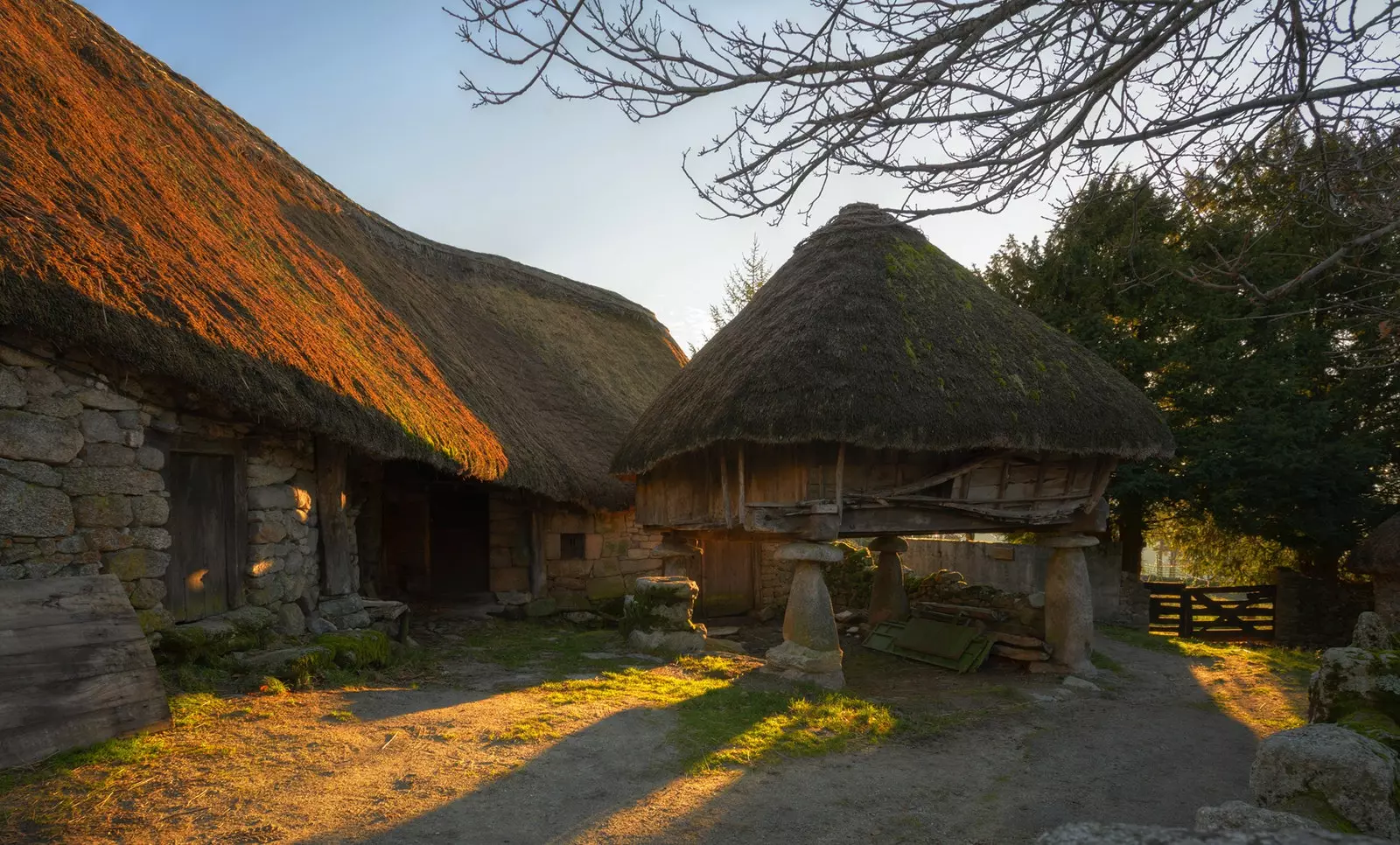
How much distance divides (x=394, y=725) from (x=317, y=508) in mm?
3257

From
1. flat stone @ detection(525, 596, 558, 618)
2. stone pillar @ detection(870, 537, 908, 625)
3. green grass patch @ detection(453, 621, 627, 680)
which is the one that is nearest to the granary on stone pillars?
green grass patch @ detection(453, 621, 627, 680)

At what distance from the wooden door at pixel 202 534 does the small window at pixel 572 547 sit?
16.9 feet

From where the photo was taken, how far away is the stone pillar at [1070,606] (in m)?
8.88

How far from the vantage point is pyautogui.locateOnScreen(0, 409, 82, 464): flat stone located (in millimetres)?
4949

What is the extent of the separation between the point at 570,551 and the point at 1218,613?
11057 millimetres

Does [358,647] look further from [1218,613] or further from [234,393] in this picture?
[1218,613]

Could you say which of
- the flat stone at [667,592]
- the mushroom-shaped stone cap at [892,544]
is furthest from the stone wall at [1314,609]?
the flat stone at [667,592]

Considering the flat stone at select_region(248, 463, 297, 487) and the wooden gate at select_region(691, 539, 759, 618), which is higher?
the flat stone at select_region(248, 463, 297, 487)

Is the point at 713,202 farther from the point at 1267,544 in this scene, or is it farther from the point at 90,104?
the point at 1267,544

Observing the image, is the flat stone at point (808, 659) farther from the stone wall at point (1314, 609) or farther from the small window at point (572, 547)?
the stone wall at point (1314, 609)

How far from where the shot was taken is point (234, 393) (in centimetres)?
596

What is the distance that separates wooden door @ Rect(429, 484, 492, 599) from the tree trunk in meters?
10.7

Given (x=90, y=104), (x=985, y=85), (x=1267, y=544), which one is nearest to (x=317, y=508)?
(x=90, y=104)

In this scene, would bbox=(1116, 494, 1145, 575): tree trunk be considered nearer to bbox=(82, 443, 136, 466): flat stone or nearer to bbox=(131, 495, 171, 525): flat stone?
bbox=(131, 495, 171, 525): flat stone
